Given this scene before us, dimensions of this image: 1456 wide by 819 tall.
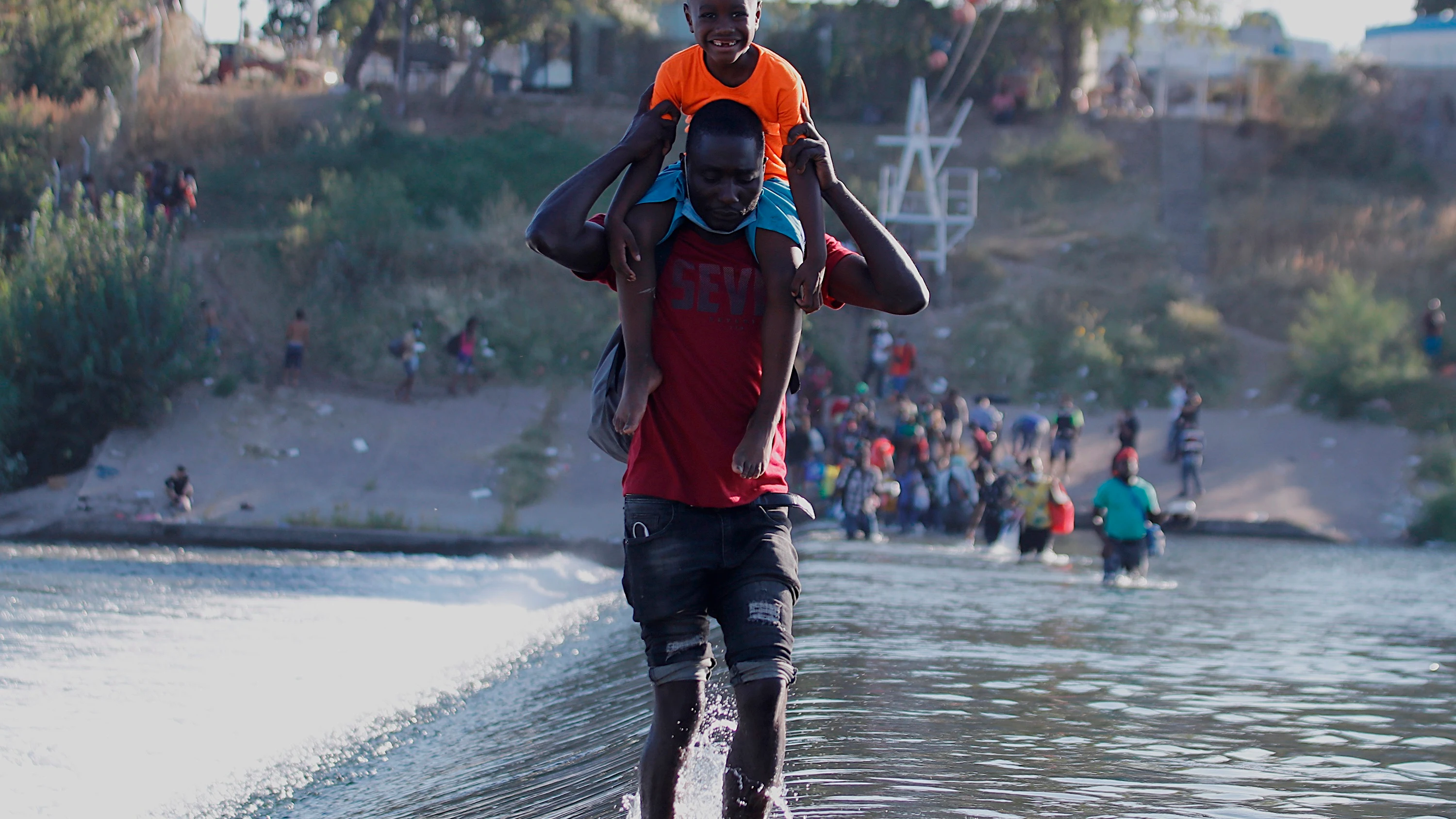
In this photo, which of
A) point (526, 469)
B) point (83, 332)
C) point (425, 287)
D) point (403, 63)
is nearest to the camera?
A: point (83, 332)

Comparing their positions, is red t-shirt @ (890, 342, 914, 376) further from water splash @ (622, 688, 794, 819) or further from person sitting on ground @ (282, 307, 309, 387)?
water splash @ (622, 688, 794, 819)

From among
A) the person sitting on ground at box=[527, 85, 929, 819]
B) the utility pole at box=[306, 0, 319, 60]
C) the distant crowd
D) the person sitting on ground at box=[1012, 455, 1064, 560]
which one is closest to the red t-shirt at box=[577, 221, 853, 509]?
the person sitting on ground at box=[527, 85, 929, 819]

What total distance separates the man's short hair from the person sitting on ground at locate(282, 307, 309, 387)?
2483 cm

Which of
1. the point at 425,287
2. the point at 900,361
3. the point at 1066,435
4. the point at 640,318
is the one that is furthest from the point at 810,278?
the point at 425,287

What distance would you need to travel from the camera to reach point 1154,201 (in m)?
40.9

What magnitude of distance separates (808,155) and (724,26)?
1.28ft

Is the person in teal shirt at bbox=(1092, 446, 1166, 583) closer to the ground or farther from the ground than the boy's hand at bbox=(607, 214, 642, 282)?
closer to the ground

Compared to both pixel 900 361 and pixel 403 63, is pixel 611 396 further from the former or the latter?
pixel 403 63

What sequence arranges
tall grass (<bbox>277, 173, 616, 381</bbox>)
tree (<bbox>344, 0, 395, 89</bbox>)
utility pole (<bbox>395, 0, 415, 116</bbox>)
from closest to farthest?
tall grass (<bbox>277, 173, 616, 381</bbox>) < utility pole (<bbox>395, 0, 415, 116</bbox>) < tree (<bbox>344, 0, 395, 89</bbox>)

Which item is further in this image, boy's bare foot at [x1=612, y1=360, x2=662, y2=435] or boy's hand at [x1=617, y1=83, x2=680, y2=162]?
boy's hand at [x1=617, y1=83, x2=680, y2=162]

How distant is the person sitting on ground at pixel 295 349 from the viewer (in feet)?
90.7

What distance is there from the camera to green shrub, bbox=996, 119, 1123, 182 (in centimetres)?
4166

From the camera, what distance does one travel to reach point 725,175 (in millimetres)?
3932

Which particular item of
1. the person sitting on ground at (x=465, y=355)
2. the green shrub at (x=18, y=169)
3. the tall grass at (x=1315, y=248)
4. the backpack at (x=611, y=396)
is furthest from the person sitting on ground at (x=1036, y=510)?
the green shrub at (x=18, y=169)
